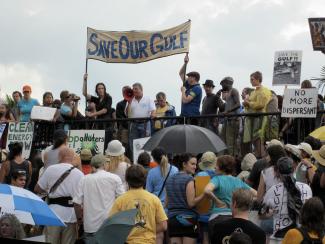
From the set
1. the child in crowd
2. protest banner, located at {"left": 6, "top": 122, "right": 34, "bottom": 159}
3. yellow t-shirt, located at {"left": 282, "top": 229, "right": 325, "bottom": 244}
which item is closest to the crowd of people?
yellow t-shirt, located at {"left": 282, "top": 229, "right": 325, "bottom": 244}

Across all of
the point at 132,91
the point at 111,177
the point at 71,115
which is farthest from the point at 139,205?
the point at 71,115

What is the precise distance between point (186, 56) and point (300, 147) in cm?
559

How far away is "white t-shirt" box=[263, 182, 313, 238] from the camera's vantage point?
17.8 ft

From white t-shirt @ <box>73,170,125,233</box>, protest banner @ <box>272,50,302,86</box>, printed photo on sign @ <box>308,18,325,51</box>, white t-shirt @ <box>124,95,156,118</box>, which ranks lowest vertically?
white t-shirt @ <box>73,170,125,233</box>

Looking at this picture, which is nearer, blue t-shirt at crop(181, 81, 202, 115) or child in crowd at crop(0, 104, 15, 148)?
blue t-shirt at crop(181, 81, 202, 115)

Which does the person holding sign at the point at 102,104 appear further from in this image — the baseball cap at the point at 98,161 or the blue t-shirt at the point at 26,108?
the baseball cap at the point at 98,161

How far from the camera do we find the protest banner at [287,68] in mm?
9297

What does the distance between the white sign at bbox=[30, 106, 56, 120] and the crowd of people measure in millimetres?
2646

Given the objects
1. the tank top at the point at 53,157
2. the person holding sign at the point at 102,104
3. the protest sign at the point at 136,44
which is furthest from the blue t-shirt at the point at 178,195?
the protest sign at the point at 136,44

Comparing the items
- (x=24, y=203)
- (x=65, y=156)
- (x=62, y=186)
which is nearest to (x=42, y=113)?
(x=65, y=156)

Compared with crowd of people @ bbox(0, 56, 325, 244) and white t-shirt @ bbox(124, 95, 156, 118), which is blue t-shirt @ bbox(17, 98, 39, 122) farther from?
crowd of people @ bbox(0, 56, 325, 244)

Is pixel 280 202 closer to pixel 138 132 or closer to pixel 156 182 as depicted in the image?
pixel 156 182

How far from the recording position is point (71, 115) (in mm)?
12141

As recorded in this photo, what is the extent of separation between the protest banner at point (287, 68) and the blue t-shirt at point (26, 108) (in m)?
6.12
